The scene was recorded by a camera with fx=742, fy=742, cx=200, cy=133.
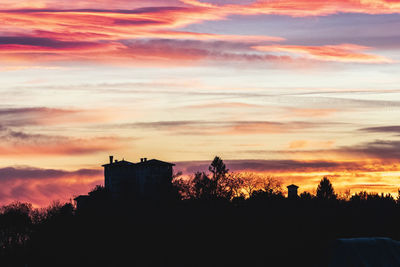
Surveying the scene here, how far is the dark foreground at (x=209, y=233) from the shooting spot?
233 feet

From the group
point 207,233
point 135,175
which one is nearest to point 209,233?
point 207,233

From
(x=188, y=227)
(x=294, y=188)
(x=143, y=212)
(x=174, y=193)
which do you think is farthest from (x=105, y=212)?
(x=294, y=188)

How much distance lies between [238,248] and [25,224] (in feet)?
256

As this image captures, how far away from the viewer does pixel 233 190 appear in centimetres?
13712

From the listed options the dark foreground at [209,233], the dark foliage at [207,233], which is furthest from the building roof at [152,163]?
the dark foreground at [209,233]

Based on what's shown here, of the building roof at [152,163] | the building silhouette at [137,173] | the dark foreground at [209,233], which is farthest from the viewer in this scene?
the building roof at [152,163]

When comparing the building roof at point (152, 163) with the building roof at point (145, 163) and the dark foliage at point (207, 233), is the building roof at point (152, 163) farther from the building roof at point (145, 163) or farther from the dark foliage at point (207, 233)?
the dark foliage at point (207, 233)

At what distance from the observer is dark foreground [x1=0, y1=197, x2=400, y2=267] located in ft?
233

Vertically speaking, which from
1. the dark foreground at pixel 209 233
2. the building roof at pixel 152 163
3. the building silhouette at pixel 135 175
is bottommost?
the dark foreground at pixel 209 233

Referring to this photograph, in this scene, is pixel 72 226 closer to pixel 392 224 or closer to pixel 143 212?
pixel 143 212

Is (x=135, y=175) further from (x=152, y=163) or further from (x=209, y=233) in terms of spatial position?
(x=209, y=233)

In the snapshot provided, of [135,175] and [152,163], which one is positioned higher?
[152,163]

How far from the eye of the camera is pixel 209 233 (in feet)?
256

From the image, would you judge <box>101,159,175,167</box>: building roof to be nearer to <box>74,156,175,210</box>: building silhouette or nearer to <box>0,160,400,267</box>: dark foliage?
<box>74,156,175,210</box>: building silhouette
